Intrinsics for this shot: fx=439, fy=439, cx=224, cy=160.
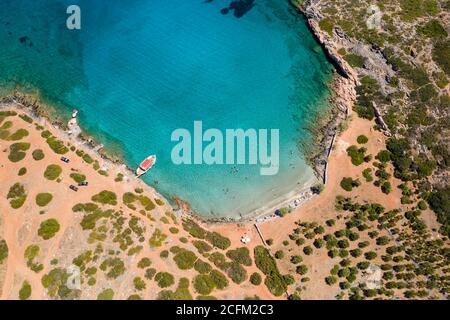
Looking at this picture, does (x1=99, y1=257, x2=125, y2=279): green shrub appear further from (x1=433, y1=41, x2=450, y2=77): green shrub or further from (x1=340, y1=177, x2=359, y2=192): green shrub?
(x1=433, y1=41, x2=450, y2=77): green shrub

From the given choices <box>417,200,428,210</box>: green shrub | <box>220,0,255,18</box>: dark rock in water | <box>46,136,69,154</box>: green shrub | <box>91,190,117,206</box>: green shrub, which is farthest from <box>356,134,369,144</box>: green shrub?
<box>46,136,69,154</box>: green shrub

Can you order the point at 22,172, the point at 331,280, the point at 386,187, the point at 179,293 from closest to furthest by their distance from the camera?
the point at 179,293, the point at 331,280, the point at 386,187, the point at 22,172

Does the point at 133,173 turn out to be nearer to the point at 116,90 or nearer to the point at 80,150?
the point at 80,150

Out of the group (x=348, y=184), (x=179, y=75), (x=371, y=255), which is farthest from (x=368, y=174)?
(x=179, y=75)

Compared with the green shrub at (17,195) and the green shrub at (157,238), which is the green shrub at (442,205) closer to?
the green shrub at (157,238)

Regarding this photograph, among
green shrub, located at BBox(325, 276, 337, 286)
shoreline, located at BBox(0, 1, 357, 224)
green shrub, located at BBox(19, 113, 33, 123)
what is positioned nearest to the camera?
green shrub, located at BBox(325, 276, 337, 286)

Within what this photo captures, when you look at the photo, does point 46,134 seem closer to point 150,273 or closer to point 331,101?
point 150,273

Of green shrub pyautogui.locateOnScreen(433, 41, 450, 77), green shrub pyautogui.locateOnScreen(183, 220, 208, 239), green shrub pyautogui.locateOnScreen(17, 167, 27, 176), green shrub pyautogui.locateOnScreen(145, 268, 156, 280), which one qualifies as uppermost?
green shrub pyautogui.locateOnScreen(433, 41, 450, 77)

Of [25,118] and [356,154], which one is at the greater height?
[356,154]
